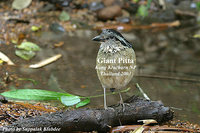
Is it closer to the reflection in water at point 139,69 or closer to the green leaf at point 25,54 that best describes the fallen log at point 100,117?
the reflection in water at point 139,69

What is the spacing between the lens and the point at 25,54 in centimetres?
505

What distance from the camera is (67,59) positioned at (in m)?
5.18

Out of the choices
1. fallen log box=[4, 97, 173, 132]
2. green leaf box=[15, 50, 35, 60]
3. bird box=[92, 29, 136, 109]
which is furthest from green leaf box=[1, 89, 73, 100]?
green leaf box=[15, 50, 35, 60]

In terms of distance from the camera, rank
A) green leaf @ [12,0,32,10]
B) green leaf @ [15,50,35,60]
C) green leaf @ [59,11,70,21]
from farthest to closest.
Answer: green leaf @ [12,0,32,10] < green leaf @ [59,11,70,21] < green leaf @ [15,50,35,60]

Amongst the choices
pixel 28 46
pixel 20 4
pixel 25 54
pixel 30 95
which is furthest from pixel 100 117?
pixel 20 4

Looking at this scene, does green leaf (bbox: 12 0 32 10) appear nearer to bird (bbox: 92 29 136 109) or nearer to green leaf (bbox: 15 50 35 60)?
green leaf (bbox: 15 50 35 60)

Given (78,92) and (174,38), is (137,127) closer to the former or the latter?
(78,92)

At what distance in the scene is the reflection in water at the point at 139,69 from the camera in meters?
3.87

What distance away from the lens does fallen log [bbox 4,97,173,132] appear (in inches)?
95.7

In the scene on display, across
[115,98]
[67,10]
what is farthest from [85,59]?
[67,10]

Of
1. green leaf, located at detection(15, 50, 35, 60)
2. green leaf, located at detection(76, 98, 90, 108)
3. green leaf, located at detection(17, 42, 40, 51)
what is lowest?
green leaf, located at detection(76, 98, 90, 108)

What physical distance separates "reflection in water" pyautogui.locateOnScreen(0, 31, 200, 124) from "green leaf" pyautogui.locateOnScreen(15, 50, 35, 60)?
0.12 meters

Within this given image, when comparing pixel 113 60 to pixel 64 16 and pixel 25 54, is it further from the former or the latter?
pixel 64 16

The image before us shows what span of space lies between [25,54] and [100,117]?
9.19 feet
